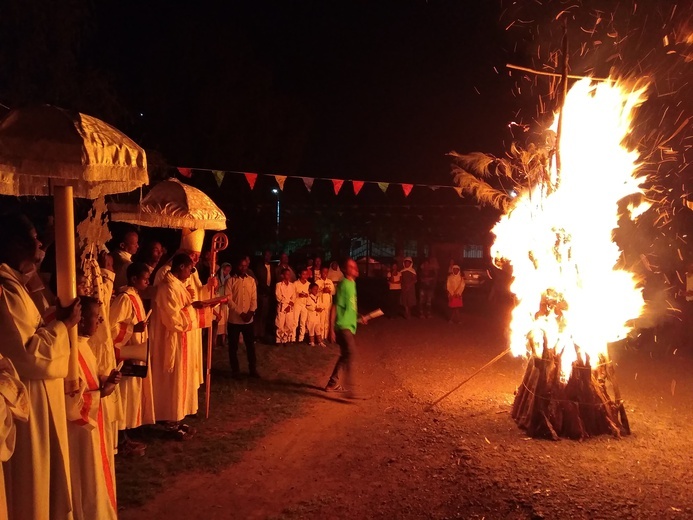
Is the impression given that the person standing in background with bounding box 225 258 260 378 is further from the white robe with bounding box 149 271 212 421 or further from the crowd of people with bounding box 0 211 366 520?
the white robe with bounding box 149 271 212 421

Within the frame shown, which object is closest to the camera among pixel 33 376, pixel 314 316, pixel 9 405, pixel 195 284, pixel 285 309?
pixel 9 405

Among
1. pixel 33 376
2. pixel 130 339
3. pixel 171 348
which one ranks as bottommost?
pixel 171 348

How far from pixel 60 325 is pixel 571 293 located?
6.18 metres

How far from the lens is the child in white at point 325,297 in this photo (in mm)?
14062

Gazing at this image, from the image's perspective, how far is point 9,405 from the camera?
323 cm

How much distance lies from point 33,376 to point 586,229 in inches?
263

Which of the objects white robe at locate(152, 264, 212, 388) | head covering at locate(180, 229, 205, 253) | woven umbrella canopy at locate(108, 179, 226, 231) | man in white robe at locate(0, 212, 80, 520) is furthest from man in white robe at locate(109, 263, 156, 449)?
head covering at locate(180, 229, 205, 253)

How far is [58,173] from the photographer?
365 cm

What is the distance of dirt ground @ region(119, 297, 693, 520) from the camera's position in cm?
526

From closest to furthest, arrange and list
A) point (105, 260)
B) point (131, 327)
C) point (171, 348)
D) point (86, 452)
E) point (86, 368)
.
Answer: point (86, 452) < point (86, 368) < point (131, 327) < point (105, 260) < point (171, 348)

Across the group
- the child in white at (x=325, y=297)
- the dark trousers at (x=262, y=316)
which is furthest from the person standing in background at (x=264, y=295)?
the child in white at (x=325, y=297)

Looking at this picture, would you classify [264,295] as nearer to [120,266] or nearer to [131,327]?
[120,266]

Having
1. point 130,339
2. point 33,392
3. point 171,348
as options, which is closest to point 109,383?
point 33,392

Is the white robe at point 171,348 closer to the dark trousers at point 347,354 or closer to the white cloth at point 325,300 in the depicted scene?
the dark trousers at point 347,354
